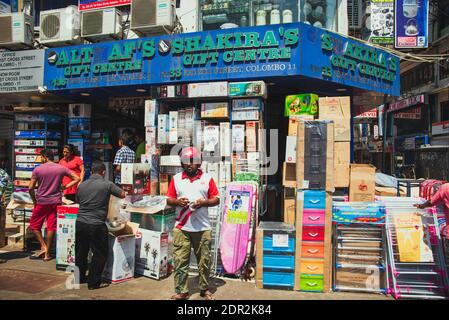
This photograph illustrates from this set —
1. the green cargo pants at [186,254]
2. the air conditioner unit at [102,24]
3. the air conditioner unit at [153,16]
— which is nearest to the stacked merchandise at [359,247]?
the green cargo pants at [186,254]

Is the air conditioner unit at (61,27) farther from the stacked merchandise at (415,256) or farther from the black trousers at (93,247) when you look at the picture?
the stacked merchandise at (415,256)

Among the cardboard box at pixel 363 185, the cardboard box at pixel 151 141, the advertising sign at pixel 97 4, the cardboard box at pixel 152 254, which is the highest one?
the advertising sign at pixel 97 4

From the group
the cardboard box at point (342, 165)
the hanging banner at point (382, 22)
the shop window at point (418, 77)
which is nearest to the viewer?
the cardboard box at point (342, 165)

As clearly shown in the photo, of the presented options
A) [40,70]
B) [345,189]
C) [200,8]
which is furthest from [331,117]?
[40,70]

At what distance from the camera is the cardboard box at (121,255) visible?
5.37m

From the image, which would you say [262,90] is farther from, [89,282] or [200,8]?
[89,282]

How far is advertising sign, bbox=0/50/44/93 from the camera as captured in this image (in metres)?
8.88

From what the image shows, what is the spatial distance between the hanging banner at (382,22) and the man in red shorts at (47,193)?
12.5 meters

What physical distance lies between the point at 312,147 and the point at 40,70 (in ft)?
22.7

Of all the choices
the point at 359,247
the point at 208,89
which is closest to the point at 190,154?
the point at 359,247

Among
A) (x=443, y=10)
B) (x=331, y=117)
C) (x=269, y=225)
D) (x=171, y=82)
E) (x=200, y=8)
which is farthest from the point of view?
(x=443, y=10)

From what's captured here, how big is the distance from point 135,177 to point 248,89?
2.88 metres

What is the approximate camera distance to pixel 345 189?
677 cm

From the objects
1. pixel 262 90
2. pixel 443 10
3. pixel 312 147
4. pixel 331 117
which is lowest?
pixel 312 147
